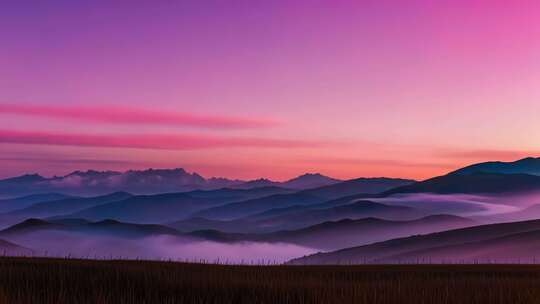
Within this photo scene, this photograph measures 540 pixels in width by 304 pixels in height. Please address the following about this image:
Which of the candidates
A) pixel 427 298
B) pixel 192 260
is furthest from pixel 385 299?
pixel 192 260

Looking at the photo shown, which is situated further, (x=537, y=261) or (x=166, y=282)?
(x=537, y=261)

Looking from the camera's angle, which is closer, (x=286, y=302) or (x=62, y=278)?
(x=286, y=302)

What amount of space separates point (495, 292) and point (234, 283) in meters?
7.16

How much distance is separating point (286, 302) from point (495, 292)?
6.07 metres

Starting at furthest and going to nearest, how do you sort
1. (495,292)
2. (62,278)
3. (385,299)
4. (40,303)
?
(62,278) → (495,292) → (385,299) → (40,303)

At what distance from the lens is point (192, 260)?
3000 cm

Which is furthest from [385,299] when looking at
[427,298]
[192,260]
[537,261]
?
[537,261]

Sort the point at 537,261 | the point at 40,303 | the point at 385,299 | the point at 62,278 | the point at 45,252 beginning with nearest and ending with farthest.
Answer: the point at 40,303 < the point at 385,299 < the point at 62,278 < the point at 45,252 < the point at 537,261

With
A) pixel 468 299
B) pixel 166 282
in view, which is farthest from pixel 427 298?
pixel 166 282

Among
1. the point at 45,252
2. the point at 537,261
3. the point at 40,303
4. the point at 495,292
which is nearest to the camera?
the point at 40,303

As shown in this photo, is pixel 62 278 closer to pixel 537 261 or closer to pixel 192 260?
pixel 192 260

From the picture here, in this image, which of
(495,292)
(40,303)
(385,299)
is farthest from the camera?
(495,292)

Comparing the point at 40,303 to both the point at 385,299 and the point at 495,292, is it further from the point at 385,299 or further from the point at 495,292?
the point at 495,292

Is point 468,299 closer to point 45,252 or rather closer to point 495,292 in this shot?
point 495,292
